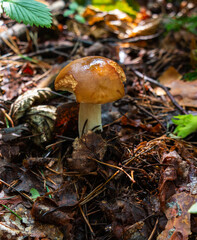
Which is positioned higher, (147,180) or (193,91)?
(193,91)

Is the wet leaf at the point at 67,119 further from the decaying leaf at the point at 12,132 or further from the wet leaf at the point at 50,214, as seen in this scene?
the wet leaf at the point at 50,214

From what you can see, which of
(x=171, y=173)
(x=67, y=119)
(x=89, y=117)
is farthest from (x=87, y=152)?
(x=171, y=173)

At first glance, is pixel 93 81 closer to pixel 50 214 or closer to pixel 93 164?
pixel 93 164

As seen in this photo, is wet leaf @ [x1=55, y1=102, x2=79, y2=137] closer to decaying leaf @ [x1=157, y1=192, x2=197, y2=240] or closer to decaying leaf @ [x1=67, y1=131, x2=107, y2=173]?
decaying leaf @ [x1=67, y1=131, x2=107, y2=173]

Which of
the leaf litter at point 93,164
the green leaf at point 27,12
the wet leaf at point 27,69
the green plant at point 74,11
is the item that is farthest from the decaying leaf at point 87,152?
the green plant at point 74,11

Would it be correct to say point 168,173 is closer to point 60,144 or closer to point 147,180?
point 147,180

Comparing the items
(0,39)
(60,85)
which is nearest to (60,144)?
(60,85)
